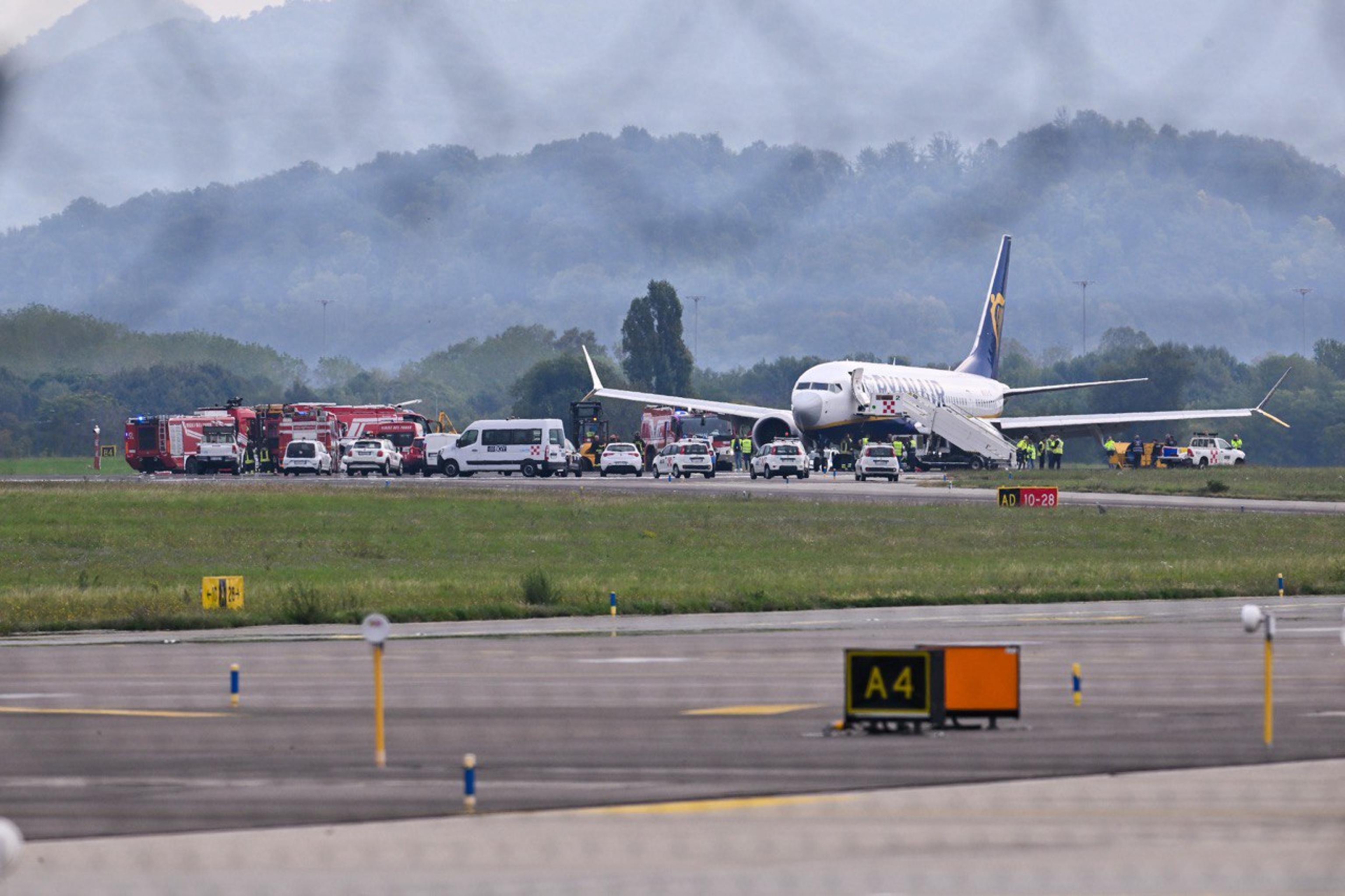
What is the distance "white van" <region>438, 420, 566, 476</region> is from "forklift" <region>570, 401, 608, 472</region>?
33.4 feet

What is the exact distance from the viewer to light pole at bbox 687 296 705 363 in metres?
183

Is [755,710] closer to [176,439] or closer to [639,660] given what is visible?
[639,660]

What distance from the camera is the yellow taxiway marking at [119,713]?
21.5 metres

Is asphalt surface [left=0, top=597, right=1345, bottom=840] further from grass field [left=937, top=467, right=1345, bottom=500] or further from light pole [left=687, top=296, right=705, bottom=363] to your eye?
light pole [left=687, top=296, right=705, bottom=363]

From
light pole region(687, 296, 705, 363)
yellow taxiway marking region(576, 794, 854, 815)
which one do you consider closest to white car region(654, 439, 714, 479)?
light pole region(687, 296, 705, 363)

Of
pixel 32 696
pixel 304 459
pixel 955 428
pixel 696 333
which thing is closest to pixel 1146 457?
pixel 955 428

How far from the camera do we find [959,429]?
358ft

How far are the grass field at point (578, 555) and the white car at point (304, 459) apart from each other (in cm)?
3140

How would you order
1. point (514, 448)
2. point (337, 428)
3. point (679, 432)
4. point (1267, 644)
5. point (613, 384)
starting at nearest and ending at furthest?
point (1267, 644)
point (514, 448)
point (337, 428)
point (679, 432)
point (613, 384)

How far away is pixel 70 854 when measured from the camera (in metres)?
13.8

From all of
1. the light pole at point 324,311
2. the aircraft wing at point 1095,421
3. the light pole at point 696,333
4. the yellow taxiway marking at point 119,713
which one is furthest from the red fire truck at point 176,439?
the yellow taxiway marking at point 119,713

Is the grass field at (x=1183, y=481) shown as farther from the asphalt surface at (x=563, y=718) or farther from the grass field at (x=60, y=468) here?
the grass field at (x=60, y=468)

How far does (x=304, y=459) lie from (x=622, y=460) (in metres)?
18.1

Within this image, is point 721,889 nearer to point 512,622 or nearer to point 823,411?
point 512,622
